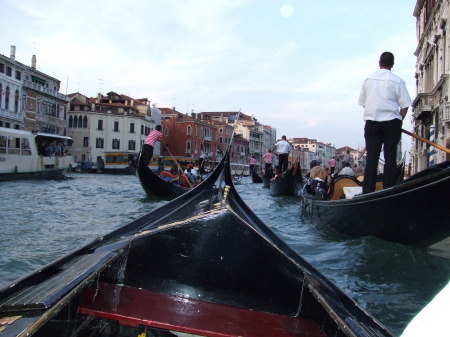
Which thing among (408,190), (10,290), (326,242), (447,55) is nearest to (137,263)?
(10,290)

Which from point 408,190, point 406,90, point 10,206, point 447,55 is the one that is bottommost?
point 10,206

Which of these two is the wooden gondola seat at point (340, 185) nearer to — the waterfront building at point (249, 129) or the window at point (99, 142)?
the window at point (99, 142)

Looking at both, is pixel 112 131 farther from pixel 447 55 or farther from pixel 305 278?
pixel 305 278

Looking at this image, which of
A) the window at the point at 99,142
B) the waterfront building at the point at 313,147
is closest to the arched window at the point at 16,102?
the window at the point at 99,142

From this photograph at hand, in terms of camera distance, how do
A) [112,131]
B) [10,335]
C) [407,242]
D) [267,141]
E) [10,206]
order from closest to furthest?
[10,335]
[407,242]
[10,206]
[112,131]
[267,141]

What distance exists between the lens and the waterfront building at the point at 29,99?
15.4m

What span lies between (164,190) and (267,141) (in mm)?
34619

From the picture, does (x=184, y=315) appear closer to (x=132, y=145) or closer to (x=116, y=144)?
(x=116, y=144)

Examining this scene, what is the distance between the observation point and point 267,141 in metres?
39.3

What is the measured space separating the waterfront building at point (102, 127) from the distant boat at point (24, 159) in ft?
33.9

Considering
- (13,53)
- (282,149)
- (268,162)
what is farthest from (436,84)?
(13,53)

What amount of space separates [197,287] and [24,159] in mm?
8422

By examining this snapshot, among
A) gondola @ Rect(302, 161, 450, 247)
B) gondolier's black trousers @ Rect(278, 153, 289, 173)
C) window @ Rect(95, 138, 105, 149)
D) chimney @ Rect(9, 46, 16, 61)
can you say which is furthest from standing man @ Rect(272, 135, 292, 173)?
window @ Rect(95, 138, 105, 149)

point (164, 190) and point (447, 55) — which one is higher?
point (447, 55)
